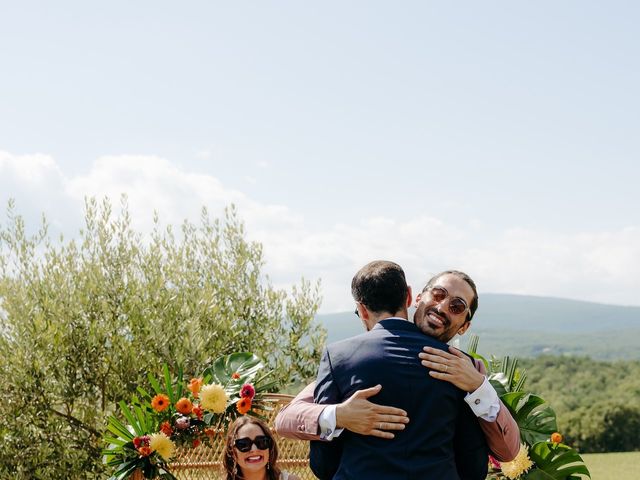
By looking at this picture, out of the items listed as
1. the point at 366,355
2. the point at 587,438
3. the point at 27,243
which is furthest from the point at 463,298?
the point at 587,438

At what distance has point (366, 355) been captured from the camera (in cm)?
295

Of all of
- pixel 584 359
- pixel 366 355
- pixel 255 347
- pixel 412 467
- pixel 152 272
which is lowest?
pixel 584 359

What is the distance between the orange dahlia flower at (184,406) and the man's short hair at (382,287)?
2.77 meters

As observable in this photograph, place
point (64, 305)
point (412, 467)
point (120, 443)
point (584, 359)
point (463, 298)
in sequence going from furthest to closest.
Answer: point (584, 359)
point (64, 305)
point (120, 443)
point (463, 298)
point (412, 467)

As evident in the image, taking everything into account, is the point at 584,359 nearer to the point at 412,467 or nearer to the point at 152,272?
the point at 152,272

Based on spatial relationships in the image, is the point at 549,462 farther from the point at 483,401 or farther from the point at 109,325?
the point at 109,325

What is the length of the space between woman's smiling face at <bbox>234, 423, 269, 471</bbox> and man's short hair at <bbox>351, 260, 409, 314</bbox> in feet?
6.66

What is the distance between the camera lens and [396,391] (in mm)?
2928

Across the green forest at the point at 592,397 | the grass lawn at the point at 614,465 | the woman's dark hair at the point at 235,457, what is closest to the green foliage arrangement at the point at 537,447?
the woman's dark hair at the point at 235,457

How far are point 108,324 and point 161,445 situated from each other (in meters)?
3.59

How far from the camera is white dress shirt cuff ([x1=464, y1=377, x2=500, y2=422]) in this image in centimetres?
300

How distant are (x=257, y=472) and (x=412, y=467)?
215 centimetres

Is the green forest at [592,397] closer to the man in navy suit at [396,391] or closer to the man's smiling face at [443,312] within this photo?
the man's smiling face at [443,312]

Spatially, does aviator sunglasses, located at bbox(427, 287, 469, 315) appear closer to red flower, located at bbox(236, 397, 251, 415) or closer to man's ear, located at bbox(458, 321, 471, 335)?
man's ear, located at bbox(458, 321, 471, 335)
